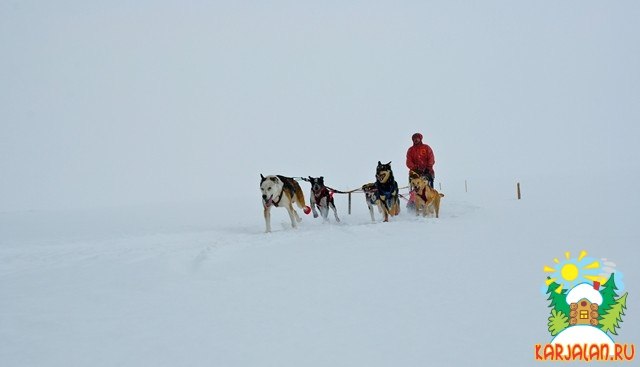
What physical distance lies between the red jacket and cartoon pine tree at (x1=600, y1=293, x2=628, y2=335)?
8.25 metres

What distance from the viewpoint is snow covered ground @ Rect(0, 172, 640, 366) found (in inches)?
129

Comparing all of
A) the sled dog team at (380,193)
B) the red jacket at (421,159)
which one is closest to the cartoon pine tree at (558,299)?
the sled dog team at (380,193)

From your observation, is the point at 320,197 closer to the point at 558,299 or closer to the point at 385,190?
the point at 385,190

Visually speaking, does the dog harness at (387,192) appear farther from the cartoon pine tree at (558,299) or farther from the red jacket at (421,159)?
the cartoon pine tree at (558,299)

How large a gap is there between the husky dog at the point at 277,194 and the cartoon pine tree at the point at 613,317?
6816 mm

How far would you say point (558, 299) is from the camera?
148 inches

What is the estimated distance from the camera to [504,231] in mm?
7629

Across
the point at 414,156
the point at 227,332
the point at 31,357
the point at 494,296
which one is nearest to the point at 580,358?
the point at 494,296

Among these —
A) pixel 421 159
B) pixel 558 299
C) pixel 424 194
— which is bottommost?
pixel 558 299

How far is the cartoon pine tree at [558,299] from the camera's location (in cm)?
363

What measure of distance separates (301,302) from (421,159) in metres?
8.54

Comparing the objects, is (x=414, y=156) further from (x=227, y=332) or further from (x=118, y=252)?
(x=227, y=332)

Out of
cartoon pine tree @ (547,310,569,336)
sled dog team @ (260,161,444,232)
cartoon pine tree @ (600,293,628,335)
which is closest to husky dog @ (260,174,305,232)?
sled dog team @ (260,161,444,232)

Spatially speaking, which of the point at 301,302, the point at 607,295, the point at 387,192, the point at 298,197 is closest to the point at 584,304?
the point at 607,295
